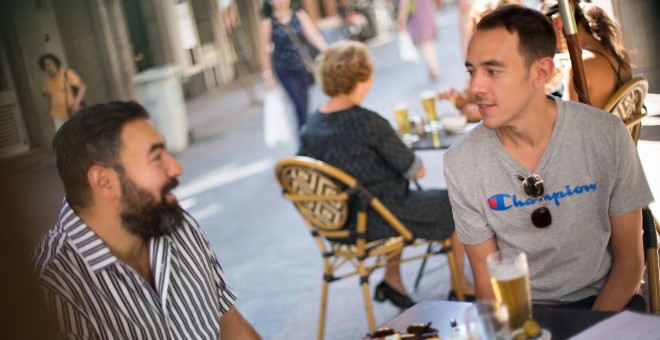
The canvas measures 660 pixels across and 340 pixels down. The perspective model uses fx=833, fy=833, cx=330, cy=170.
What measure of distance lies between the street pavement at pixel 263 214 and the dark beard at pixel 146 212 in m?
0.23

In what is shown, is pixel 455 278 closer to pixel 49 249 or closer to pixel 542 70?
pixel 542 70

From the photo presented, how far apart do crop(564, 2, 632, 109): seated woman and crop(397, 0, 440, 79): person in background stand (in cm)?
866

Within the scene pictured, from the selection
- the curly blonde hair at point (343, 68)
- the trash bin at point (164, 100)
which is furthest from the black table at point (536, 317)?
the trash bin at point (164, 100)

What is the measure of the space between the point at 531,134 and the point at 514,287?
0.67 metres

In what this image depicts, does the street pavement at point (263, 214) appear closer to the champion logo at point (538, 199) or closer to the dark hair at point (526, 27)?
the champion logo at point (538, 199)

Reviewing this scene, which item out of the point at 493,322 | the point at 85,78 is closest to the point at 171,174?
the point at 493,322

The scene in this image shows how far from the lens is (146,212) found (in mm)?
2250

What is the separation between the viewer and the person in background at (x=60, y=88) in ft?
13.3

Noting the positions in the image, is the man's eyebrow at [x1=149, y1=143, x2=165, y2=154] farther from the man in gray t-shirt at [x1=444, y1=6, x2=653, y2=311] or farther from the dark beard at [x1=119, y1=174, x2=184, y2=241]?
the man in gray t-shirt at [x1=444, y1=6, x2=653, y2=311]

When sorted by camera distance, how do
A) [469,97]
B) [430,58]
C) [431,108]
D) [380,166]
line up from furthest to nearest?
[430,58]
[431,108]
[469,97]
[380,166]

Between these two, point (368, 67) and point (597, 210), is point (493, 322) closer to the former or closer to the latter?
point (597, 210)

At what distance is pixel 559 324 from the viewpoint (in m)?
1.79

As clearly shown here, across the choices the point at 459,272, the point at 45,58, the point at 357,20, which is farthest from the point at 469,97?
the point at 357,20

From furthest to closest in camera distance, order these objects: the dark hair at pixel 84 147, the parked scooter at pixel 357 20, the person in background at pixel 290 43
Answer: the parked scooter at pixel 357 20, the person in background at pixel 290 43, the dark hair at pixel 84 147
